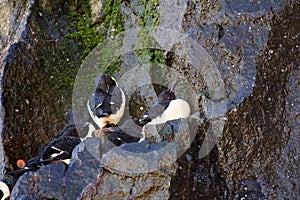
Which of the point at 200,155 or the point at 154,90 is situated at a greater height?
the point at 154,90

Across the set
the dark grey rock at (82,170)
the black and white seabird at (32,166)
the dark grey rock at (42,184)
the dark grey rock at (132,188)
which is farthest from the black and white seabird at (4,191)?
the dark grey rock at (132,188)

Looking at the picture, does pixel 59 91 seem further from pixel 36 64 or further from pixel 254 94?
pixel 254 94

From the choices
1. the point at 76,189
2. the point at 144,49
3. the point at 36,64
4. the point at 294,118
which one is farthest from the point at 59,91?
the point at 294,118

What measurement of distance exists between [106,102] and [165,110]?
40.1 inches

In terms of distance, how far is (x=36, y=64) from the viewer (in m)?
7.54

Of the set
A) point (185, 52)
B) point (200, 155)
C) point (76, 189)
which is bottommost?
point (76, 189)

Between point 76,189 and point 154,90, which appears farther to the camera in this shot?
point 154,90

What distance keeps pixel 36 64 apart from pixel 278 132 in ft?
10.2

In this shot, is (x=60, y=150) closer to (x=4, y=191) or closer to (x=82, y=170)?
(x=4, y=191)

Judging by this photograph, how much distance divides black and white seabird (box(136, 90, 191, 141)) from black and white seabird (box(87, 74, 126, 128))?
462 mm

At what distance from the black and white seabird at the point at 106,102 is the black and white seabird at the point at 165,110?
0.46 metres

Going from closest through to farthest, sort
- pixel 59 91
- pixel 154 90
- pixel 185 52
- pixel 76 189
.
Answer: pixel 76 189
pixel 185 52
pixel 154 90
pixel 59 91

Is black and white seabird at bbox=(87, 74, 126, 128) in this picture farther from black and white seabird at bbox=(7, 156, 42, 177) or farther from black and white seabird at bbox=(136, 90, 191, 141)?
black and white seabird at bbox=(7, 156, 42, 177)

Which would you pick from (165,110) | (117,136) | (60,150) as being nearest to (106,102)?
(165,110)
